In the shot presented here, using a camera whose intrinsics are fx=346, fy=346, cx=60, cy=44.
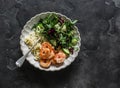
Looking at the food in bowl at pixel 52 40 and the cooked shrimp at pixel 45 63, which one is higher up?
the food in bowl at pixel 52 40

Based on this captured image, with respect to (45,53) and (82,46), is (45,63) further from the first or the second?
(82,46)

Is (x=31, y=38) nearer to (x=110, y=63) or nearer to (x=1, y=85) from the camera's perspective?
(x=1, y=85)

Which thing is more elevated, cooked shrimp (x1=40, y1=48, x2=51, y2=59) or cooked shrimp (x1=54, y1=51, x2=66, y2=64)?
cooked shrimp (x1=40, y1=48, x2=51, y2=59)

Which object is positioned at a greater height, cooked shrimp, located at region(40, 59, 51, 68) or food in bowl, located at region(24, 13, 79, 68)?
food in bowl, located at region(24, 13, 79, 68)
